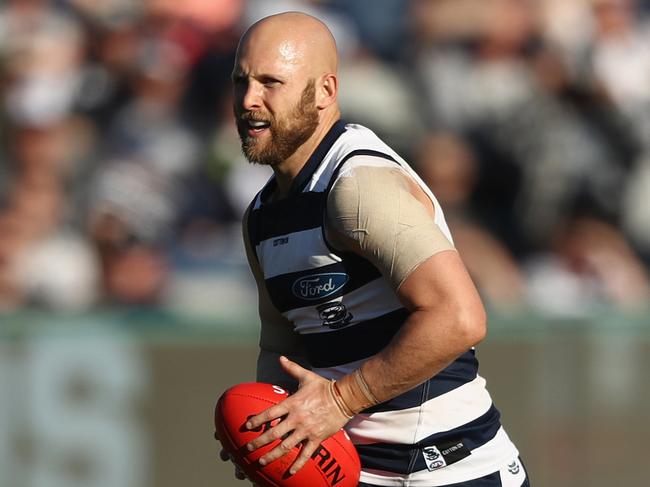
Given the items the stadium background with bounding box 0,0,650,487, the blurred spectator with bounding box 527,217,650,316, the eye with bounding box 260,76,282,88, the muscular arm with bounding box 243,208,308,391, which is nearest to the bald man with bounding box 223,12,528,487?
the eye with bounding box 260,76,282,88

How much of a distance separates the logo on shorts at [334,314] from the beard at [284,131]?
1.67ft

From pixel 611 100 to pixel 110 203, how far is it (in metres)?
3.35

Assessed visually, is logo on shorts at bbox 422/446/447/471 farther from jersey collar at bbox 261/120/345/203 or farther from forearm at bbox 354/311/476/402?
jersey collar at bbox 261/120/345/203

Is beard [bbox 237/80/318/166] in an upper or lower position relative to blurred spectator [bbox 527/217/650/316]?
upper

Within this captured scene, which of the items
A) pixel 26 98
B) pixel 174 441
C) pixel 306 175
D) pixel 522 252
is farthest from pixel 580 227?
pixel 306 175

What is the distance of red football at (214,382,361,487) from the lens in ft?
11.9

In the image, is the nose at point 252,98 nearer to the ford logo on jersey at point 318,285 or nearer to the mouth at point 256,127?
the mouth at point 256,127

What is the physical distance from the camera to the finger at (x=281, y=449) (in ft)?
11.3

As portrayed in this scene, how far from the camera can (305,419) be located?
3.44 metres

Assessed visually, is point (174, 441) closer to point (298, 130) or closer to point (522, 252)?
point (522, 252)

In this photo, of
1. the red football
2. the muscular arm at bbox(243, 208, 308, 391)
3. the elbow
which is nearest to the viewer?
the elbow

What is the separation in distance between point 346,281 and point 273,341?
2.44 ft

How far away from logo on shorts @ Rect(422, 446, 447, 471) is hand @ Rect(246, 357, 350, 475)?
16.6 inches

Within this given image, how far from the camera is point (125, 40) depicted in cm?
816
